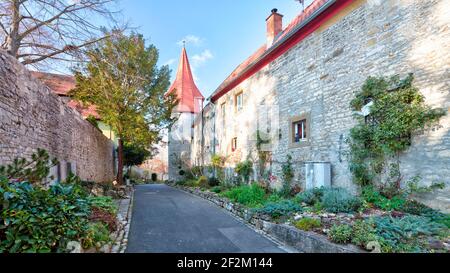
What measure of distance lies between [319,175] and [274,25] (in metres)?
8.01

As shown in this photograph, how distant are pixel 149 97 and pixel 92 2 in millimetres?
6452

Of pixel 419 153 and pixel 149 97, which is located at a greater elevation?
pixel 149 97

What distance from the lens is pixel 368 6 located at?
252 inches

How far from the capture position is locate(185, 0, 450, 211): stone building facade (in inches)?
198

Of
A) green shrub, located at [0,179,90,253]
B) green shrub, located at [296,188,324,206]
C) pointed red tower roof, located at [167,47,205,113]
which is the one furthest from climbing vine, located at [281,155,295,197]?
pointed red tower roof, located at [167,47,205,113]

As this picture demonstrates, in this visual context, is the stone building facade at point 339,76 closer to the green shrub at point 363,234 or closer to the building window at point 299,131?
the building window at point 299,131

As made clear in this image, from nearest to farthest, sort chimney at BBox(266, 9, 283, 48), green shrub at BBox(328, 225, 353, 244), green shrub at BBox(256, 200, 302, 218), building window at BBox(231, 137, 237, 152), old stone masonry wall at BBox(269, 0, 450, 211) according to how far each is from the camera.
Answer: green shrub at BBox(328, 225, 353, 244) → old stone masonry wall at BBox(269, 0, 450, 211) → green shrub at BBox(256, 200, 302, 218) → chimney at BBox(266, 9, 283, 48) → building window at BBox(231, 137, 237, 152)

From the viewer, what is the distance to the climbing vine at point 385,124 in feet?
17.2

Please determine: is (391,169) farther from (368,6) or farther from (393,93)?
(368,6)

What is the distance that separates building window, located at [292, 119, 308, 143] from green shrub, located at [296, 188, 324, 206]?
2.28m

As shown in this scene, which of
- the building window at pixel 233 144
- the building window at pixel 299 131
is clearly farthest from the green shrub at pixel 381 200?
the building window at pixel 233 144

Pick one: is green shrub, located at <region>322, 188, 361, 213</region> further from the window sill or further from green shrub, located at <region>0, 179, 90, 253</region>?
green shrub, located at <region>0, 179, 90, 253</region>

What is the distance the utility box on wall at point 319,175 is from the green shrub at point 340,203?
3.89 ft
